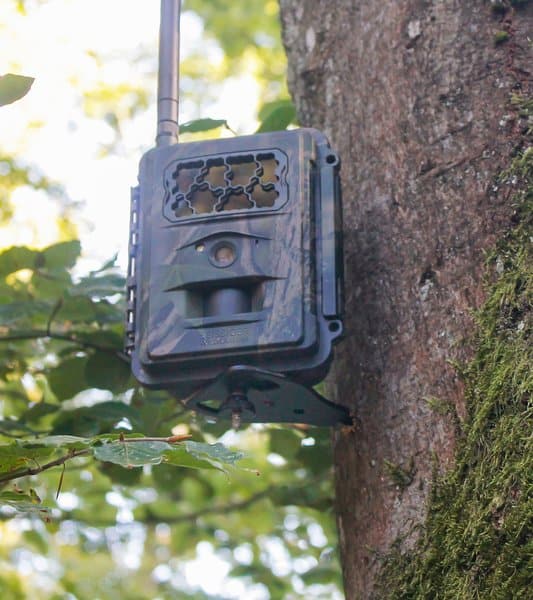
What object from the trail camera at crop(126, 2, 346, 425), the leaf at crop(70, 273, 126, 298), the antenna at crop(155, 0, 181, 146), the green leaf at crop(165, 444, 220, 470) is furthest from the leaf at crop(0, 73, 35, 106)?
the leaf at crop(70, 273, 126, 298)

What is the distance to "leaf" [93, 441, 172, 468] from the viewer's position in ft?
4.60

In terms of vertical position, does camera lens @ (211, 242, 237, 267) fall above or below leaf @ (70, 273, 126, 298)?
below

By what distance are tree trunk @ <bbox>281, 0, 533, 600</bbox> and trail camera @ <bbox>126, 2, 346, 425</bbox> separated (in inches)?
4.1

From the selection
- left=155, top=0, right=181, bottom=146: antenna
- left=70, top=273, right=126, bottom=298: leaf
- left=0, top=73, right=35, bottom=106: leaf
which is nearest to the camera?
left=0, top=73, right=35, bottom=106: leaf

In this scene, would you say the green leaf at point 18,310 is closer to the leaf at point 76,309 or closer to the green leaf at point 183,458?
the leaf at point 76,309

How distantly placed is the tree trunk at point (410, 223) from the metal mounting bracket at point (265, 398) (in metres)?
0.07

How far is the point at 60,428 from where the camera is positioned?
8.05 ft

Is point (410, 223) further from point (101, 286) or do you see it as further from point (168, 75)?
point (101, 286)

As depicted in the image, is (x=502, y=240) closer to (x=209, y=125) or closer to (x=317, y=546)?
(x=209, y=125)

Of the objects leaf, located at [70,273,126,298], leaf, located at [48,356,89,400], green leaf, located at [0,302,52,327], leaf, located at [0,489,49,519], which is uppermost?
leaf, located at [70,273,126,298]

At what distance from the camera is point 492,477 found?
141 centimetres

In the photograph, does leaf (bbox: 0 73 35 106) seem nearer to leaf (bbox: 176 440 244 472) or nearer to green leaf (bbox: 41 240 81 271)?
leaf (bbox: 176 440 244 472)

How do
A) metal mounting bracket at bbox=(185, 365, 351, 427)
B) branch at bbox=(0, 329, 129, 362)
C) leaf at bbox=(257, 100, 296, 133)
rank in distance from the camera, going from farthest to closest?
branch at bbox=(0, 329, 129, 362), leaf at bbox=(257, 100, 296, 133), metal mounting bracket at bbox=(185, 365, 351, 427)

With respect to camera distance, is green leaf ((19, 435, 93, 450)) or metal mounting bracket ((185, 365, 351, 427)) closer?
green leaf ((19, 435, 93, 450))
